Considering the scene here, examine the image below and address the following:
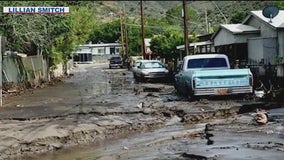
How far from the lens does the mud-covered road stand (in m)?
10.5

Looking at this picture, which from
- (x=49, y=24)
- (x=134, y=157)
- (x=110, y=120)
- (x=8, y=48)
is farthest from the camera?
(x=49, y=24)

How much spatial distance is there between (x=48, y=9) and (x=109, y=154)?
20690 mm

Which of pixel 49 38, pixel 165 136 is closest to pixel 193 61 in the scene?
pixel 165 136

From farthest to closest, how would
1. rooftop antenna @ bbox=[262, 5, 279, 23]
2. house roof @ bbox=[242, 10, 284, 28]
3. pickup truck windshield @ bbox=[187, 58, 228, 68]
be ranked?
house roof @ bbox=[242, 10, 284, 28]
rooftop antenna @ bbox=[262, 5, 279, 23]
pickup truck windshield @ bbox=[187, 58, 228, 68]

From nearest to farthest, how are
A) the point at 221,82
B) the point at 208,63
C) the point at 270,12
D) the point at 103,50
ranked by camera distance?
the point at 221,82 < the point at 208,63 < the point at 270,12 < the point at 103,50

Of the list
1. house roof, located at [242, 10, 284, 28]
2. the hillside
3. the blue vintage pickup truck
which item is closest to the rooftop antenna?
house roof, located at [242, 10, 284, 28]

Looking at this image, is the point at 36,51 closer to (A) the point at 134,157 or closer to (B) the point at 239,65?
(B) the point at 239,65

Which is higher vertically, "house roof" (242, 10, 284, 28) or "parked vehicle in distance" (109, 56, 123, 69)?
"house roof" (242, 10, 284, 28)

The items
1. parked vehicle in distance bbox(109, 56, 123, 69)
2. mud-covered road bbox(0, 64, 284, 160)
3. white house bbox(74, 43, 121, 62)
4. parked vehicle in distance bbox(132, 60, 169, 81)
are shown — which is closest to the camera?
mud-covered road bbox(0, 64, 284, 160)

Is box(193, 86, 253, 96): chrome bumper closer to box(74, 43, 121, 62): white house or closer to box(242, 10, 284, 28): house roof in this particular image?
box(242, 10, 284, 28): house roof

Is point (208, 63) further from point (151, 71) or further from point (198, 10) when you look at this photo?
point (198, 10)

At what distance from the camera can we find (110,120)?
49.5 ft

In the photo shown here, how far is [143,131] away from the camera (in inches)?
543

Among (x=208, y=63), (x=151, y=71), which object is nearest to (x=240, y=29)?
(x=151, y=71)
